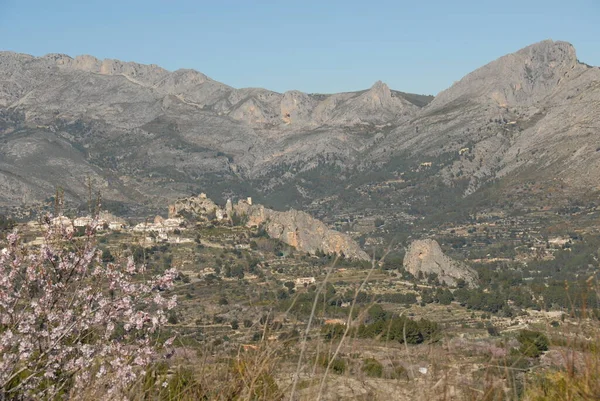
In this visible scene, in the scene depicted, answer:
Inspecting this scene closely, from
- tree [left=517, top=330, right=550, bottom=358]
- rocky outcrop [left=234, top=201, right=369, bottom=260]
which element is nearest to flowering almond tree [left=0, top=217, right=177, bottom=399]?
tree [left=517, top=330, right=550, bottom=358]

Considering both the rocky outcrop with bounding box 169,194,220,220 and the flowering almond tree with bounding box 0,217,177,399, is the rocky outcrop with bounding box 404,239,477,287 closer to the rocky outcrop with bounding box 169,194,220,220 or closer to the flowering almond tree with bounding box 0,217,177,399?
the rocky outcrop with bounding box 169,194,220,220

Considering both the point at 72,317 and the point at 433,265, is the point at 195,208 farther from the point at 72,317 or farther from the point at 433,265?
the point at 72,317

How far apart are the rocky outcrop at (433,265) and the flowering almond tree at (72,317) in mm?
85890

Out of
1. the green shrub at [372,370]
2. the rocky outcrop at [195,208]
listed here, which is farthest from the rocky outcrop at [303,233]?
the green shrub at [372,370]

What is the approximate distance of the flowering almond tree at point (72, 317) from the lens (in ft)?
21.9

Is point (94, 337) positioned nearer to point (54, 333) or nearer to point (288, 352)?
point (54, 333)

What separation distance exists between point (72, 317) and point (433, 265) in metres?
87.9

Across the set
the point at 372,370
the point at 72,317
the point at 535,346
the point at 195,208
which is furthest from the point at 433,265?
the point at 72,317

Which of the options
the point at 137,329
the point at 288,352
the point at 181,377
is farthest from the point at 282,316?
the point at 137,329

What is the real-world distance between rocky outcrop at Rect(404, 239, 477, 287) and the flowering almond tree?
85890 mm

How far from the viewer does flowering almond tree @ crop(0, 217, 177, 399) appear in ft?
21.9

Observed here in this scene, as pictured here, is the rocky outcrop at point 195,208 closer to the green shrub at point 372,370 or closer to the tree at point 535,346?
the tree at point 535,346

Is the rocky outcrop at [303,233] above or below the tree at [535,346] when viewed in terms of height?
below

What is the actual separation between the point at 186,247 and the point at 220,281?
14144 mm
